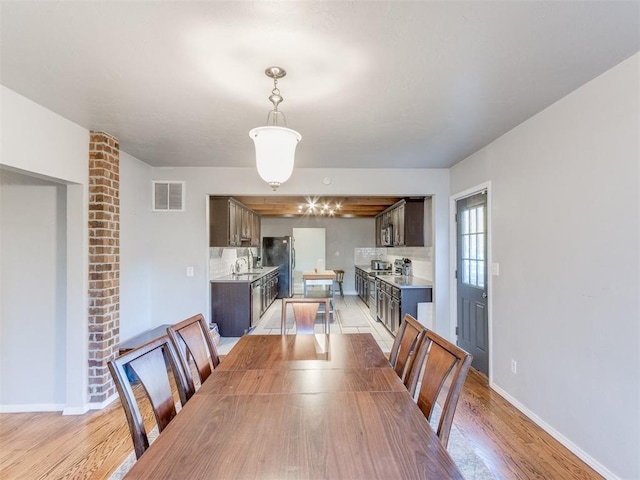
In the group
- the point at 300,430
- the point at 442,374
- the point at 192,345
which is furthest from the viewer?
the point at 192,345

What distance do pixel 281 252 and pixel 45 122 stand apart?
5788mm

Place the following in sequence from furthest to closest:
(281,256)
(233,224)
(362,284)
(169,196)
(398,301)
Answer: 1. (281,256)
2. (362,284)
3. (233,224)
4. (398,301)
5. (169,196)

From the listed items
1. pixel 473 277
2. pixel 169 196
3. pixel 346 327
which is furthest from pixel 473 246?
pixel 169 196

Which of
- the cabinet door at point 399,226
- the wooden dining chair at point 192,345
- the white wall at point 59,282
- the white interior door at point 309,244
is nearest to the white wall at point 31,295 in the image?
the white wall at point 59,282

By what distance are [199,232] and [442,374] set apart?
343cm

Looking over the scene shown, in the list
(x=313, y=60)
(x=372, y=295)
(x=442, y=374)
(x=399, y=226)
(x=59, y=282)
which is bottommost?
(x=372, y=295)

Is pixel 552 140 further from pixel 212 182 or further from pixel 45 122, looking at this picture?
pixel 45 122

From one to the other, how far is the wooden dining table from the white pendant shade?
109 centimetres

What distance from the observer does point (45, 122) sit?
2.36 meters

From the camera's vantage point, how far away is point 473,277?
361 centimetres

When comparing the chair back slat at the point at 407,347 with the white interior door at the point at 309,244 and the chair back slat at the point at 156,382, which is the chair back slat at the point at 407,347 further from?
the white interior door at the point at 309,244

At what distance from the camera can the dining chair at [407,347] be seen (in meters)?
1.63

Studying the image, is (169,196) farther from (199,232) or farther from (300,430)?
(300,430)

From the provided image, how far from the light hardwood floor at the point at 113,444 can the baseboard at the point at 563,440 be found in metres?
0.03
